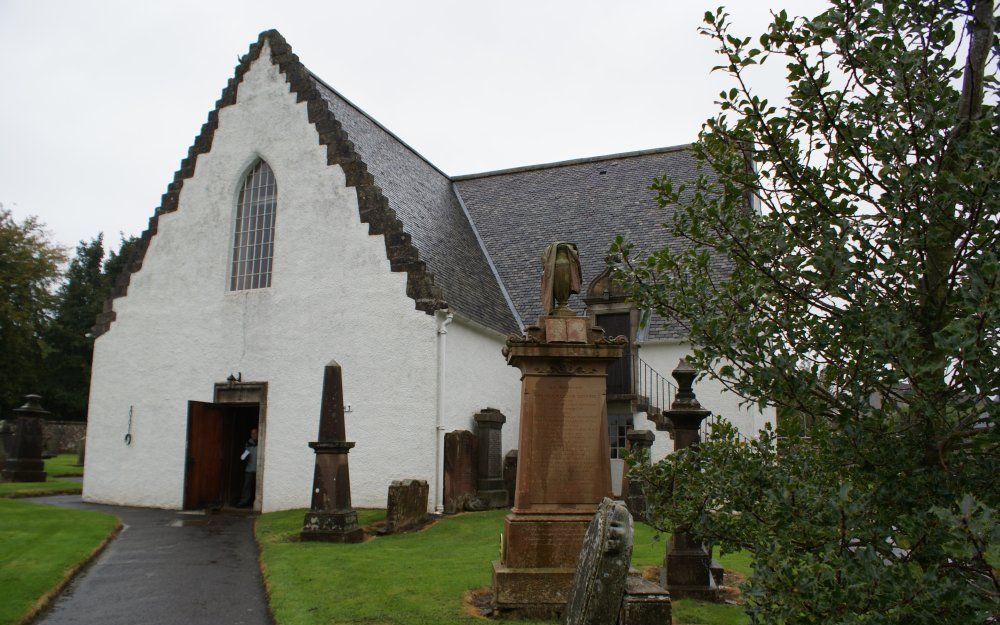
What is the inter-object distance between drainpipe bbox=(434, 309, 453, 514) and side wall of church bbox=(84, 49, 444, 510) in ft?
0.52

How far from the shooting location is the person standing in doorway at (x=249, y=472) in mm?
17547

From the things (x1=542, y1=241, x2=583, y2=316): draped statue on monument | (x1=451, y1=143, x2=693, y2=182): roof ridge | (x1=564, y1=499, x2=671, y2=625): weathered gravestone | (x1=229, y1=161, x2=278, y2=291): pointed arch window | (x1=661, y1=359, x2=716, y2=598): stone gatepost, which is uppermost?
(x1=451, y1=143, x2=693, y2=182): roof ridge

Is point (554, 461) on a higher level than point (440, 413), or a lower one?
lower

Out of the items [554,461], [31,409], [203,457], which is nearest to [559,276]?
[554,461]

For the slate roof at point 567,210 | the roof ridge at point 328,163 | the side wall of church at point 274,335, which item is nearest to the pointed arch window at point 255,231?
the side wall of church at point 274,335

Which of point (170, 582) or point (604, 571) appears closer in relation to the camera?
point (604, 571)

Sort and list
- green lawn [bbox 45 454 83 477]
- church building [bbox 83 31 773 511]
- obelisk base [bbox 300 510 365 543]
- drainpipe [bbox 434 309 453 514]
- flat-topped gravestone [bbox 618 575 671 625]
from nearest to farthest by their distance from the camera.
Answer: flat-topped gravestone [bbox 618 575 671 625] → obelisk base [bbox 300 510 365 543] → drainpipe [bbox 434 309 453 514] → church building [bbox 83 31 773 511] → green lawn [bbox 45 454 83 477]

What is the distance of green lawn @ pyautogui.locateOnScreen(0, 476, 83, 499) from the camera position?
60.3ft

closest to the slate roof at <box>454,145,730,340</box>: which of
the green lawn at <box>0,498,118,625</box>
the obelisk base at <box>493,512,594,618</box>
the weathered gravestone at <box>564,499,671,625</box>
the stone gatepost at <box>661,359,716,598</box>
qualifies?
the stone gatepost at <box>661,359,716,598</box>

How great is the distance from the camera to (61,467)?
27188mm

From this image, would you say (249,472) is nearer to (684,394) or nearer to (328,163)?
(328,163)

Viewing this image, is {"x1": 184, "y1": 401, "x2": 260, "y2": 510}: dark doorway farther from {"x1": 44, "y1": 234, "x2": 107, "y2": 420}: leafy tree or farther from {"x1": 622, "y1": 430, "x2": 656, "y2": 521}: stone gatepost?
{"x1": 44, "y1": 234, "x2": 107, "y2": 420}: leafy tree

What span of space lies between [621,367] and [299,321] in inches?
345

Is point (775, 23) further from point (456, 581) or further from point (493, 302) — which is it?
point (493, 302)
